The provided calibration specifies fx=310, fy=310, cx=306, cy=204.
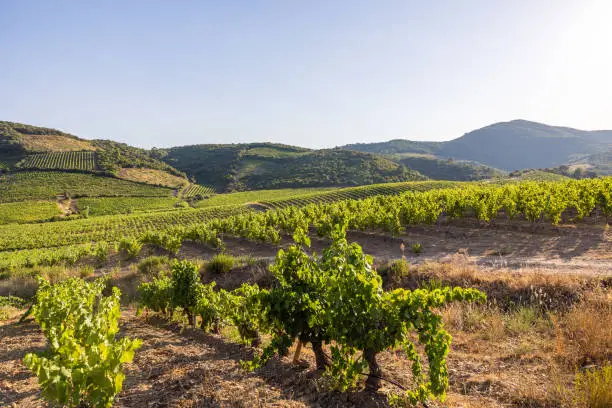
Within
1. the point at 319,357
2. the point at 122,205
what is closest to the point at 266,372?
the point at 319,357

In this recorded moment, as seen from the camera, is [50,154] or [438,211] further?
[50,154]

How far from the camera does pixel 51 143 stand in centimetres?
14462

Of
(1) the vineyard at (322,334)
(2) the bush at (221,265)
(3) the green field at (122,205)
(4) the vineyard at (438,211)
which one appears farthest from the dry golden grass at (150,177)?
(1) the vineyard at (322,334)

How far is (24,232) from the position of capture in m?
51.1

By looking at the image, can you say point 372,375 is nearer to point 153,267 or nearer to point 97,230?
point 153,267

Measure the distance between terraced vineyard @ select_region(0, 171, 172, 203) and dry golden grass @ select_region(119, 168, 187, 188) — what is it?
5.92 meters

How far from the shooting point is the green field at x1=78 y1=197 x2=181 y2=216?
81375mm

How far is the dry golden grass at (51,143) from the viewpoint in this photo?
135 m

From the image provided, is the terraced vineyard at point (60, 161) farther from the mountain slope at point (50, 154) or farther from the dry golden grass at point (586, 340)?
the dry golden grass at point (586, 340)

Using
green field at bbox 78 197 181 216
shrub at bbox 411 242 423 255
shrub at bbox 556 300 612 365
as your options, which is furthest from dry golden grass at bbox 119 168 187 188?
shrub at bbox 556 300 612 365

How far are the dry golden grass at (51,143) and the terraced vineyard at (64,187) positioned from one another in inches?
1390

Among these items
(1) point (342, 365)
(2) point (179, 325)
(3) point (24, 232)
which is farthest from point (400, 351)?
(3) point (24, 232)

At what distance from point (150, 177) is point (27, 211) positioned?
55.2 meters

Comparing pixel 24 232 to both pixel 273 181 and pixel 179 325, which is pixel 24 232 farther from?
pixel 273 181
